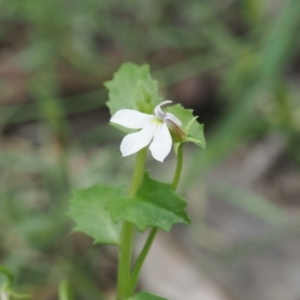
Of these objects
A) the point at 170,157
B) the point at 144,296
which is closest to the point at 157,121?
Result: the point at 144,296

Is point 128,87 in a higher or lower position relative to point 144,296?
higher

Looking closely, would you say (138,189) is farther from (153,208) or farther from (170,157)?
(170,157)

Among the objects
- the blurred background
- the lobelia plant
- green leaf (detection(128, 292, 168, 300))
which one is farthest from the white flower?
the blurred background

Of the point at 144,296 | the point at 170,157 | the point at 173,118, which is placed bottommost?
the point at 144,296

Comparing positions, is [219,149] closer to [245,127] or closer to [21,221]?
[245,127]

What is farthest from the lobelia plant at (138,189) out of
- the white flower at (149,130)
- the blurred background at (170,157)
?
the blurred background at (170,157)

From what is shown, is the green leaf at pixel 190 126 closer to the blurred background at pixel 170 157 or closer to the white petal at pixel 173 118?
the white petal at pixel 173 118
